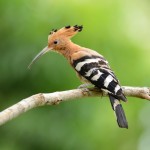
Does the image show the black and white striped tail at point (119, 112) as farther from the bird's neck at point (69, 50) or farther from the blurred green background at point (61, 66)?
the blurred green background at point (61, 66)

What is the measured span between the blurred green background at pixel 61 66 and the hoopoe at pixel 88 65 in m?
1.06

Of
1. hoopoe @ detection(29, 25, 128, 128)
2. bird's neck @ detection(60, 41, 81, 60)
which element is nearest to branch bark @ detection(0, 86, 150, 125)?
hoopoe @ detection(29, 25, 128, 128)

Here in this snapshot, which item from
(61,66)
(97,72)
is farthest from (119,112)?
(61,66)

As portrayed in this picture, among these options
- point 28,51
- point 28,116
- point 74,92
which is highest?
point 28,51

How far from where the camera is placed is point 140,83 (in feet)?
14.5

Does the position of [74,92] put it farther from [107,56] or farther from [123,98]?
[107,56]

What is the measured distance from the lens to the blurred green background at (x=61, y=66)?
4289 mm

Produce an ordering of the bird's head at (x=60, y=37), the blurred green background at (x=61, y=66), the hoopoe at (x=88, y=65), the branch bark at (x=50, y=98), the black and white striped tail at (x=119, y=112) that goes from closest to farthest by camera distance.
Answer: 1. the branch bark at (x=50, y=98)
2. the black and white striped tail at (x=119, y=112)
3. the hoopoe at (x=88, y=65)
4. the bird's head at (x=60, y=37)
5. the blurred green background at (x=61, y=66)

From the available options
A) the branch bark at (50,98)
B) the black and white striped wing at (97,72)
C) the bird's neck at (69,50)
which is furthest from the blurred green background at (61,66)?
the branch bark at (50,98)

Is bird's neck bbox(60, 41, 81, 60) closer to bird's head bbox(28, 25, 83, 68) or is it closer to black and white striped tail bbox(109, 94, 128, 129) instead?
bird's head bbox(28, 25, 83, 68)

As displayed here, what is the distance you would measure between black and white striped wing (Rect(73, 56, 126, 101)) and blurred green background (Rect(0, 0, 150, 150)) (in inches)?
45.3

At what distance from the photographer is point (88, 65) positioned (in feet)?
9.91

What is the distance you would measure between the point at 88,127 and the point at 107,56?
1.47 feet

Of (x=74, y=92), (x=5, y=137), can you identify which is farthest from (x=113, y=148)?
(x=74, y=92)
